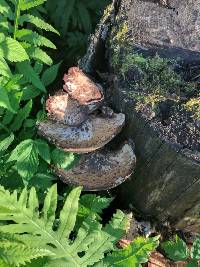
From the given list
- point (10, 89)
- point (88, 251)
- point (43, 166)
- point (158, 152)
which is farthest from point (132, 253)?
point (10, 89)

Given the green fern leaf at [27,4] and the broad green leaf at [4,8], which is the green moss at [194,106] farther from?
the broad green leaf at [4,8]

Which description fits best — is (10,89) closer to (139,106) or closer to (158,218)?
(139,106)

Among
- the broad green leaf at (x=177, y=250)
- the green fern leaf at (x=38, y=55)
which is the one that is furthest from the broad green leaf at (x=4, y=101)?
the broad green leaf at (x=177, y=250)

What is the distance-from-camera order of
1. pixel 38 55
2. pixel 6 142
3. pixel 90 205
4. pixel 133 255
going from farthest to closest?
pixel 38 55, pixel 90 205, pixel 6 142, pixel 133 255

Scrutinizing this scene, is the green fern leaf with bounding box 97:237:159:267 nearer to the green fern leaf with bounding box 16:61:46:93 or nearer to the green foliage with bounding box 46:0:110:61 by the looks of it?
the green fern leaf with bounding box 16:61:46:93

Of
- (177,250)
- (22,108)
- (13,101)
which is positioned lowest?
(177,250)

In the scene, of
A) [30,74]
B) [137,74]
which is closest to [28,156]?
[30,74]

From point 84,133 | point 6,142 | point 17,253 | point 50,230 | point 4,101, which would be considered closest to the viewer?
point 17,253

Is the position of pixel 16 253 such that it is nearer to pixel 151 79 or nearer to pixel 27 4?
pixel 151 79
